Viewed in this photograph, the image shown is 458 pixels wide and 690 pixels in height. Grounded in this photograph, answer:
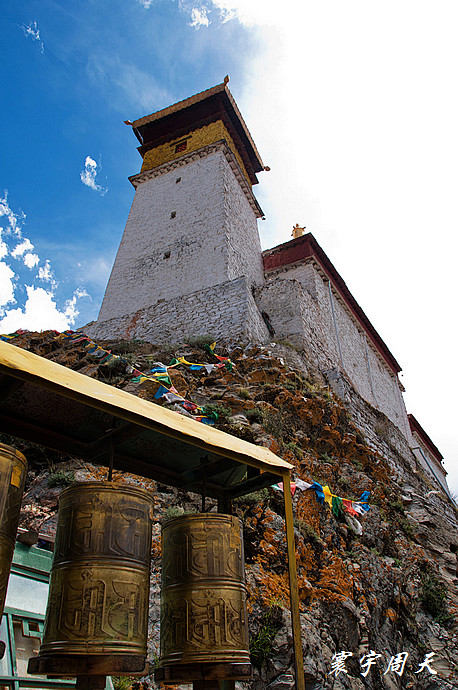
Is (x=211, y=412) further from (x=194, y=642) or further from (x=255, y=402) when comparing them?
(x=194, y=642)

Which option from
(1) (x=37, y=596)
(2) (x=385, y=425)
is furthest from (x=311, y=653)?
(2) (x=385, y=425)

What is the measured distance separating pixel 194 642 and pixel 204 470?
4.01ft

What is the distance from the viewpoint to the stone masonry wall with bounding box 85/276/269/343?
45.6 feet

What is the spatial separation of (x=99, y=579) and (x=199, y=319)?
480 inches

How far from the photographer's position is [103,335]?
53.7 feet

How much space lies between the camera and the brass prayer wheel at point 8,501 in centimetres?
238

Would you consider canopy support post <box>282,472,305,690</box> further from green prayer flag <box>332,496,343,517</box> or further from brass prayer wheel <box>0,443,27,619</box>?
green prayer flag <box>332,496,343,517</box>

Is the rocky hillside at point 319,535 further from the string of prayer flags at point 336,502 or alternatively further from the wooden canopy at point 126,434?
the wooden canopy at point 126,434

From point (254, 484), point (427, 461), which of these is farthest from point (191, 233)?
point (427, 461)

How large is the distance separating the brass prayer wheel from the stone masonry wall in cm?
Result: 1081

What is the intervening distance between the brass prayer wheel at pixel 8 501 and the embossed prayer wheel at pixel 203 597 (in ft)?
3.93

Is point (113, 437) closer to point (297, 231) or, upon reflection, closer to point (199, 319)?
point (199, 319)

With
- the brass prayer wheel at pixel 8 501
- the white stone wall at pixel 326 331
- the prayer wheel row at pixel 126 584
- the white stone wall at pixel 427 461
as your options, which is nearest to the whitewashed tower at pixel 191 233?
the white stone wall at pixel 326 331

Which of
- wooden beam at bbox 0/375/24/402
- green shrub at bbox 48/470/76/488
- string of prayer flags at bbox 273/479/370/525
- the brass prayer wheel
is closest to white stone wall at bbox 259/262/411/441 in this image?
string of prayer flags at bbox 273/479/370/525
